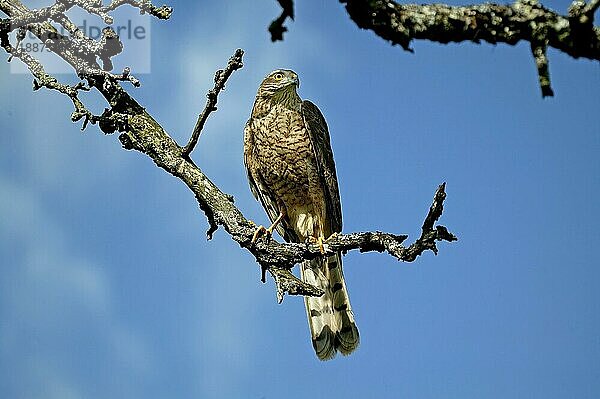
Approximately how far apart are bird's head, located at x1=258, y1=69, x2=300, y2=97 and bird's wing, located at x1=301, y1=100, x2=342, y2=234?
31cm

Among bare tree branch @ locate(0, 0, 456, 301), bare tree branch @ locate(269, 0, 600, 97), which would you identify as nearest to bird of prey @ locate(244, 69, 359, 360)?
bare tree branch @ locate(0, 0, 456, 301)

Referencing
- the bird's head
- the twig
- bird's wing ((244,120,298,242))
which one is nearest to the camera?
the twig

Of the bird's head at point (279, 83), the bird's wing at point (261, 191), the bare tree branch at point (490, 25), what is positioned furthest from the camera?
the bird's head at point (279, 83)

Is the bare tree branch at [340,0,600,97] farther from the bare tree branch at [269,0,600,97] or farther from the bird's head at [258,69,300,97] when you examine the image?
the bird's head at [258,69,300,97]

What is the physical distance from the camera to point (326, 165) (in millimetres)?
8008

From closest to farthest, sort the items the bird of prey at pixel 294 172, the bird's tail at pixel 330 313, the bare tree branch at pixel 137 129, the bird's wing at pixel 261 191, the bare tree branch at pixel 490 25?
the bare tree branch at pixel 490 25 < the bare tree branch at pixel 137 129 < the bird's tail at pixel 330 313 < the bird of prey at pixel 294 172 < the bird's wing at pixel 261 191

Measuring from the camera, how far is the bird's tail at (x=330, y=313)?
6.86 meters

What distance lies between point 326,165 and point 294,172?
412 mm

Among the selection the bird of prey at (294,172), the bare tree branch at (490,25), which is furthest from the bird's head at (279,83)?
the bare tree branch at (490,25)

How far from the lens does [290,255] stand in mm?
4512

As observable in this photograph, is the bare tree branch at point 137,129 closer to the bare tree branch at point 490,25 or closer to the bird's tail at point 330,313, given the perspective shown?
the bare tree branch at point 490,25

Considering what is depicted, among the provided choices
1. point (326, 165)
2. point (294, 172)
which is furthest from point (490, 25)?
point (326, 165)

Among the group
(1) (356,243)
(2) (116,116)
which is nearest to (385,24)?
(1) (356,243)

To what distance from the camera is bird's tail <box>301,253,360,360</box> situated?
6855mm
